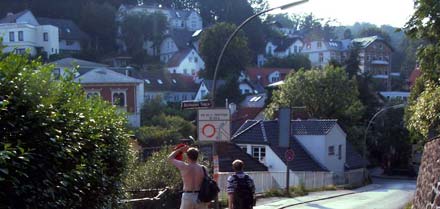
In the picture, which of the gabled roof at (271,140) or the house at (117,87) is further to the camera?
the house at (117,87)

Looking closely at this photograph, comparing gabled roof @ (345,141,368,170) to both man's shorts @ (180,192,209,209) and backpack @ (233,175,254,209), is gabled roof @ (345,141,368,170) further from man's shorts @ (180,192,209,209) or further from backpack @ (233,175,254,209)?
man's shorts @ (180,192,209,209)

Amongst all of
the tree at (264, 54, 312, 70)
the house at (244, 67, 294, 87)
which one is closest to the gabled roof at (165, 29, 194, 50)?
the tree at (264, 54, 312, 70)

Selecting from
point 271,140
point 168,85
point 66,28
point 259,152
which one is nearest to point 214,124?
point 271,140

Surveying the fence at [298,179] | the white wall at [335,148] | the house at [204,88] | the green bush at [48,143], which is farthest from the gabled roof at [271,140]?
the green bush at [48,143]

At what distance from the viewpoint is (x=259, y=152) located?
140 feet

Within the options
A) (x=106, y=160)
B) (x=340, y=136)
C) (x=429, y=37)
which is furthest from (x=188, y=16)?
(x=106, y=160)

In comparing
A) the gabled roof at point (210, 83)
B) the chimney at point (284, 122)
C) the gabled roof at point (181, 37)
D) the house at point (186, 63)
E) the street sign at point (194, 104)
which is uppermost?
the gabled roof at point (181, 37)

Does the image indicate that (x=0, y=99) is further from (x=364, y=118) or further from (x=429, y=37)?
(x=364, y=118)

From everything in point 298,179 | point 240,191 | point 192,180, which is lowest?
point 298,179

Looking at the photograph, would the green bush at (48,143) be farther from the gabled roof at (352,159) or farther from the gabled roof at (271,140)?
the gabled roof at (352,159)

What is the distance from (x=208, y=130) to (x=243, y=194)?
13.9ft

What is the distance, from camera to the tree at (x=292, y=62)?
9501 cm

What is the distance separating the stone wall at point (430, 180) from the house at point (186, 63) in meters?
81.9

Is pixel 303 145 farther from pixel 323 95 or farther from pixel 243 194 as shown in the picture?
pixel 243 194
